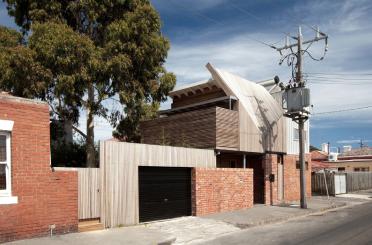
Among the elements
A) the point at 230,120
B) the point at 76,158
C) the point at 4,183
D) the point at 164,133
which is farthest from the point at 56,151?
the point at 4,183

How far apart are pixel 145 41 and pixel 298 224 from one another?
9.10 m

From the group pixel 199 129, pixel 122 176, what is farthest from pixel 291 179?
pixel 122 176

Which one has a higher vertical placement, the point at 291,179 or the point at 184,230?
the point at 291,179

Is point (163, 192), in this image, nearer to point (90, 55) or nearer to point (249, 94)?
point (90, 55)

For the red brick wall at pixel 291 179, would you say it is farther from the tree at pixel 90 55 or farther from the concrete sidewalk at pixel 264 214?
the tree at pixel 90 55

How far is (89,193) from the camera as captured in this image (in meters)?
14.8

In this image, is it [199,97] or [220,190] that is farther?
[199,97]

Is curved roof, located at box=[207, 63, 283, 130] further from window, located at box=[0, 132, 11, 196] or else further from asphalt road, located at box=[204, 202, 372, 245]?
window, located at box=[0, 132, 11, 196]

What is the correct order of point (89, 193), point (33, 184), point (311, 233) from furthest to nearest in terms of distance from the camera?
1. point (311, 233)
2. point (89, 193)
3. point (33, 184)

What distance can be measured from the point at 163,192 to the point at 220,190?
3.45 metres

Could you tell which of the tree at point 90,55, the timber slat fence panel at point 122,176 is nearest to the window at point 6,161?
A: the timber slat fence panel at point 122,176

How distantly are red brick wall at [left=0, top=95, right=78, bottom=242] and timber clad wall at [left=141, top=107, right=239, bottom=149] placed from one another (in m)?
8.52

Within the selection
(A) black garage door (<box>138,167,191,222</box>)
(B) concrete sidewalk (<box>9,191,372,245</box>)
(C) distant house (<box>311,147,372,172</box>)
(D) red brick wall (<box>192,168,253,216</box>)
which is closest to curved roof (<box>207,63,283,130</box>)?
(D) red brick wall (<box>192,168,253,216</box>)

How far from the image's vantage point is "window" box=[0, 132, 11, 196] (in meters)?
12.5
